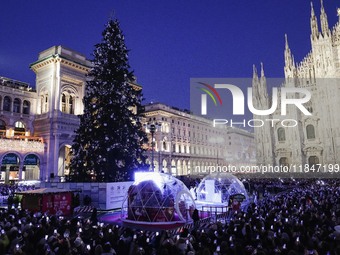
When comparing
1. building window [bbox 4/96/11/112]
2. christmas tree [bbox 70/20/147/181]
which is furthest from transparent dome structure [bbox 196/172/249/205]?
building window [bbox 4/96/11/112]

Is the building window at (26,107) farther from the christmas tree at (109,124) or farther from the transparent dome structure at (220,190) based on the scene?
the transparent dome structure at (220,190)

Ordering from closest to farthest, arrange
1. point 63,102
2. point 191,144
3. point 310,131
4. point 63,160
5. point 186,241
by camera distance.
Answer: point 186,241
point 63,102
point 63,160
point 310,131
point 191,144

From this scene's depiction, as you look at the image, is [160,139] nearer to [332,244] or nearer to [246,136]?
[246,136]

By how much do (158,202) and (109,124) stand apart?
8924 millimetres

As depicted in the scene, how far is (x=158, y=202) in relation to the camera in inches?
568

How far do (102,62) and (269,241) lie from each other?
1894 centimetres

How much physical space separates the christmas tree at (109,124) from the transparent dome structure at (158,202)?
5953 mm

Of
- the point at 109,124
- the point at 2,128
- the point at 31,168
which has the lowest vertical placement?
the point at 31,168

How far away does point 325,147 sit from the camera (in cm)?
4456

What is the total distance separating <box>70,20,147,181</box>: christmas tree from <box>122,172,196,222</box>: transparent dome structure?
19.5 ft

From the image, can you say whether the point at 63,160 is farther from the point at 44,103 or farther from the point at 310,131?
the point at 310,131

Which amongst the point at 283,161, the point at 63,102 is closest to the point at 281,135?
the point at 283,161

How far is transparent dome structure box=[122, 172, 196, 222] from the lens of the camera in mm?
14258

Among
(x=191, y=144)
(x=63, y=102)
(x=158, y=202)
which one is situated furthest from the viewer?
(x=191, y=144)
